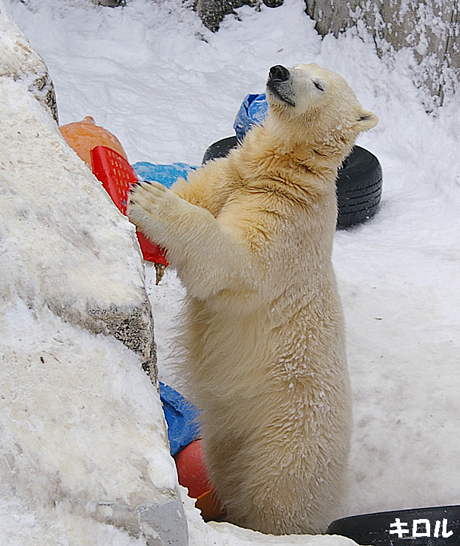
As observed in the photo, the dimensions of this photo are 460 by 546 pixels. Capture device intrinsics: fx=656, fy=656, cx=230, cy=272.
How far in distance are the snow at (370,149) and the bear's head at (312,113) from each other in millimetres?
998

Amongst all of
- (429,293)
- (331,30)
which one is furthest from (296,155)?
(331,30)

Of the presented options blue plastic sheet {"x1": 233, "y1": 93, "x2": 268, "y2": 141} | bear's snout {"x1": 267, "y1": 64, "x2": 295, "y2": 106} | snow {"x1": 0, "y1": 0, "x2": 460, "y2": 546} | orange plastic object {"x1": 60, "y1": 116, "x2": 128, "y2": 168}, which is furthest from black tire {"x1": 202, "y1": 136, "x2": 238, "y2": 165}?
bear's snout {"x1": 267, "y1": 64, "x2": 295, "y2": 106}

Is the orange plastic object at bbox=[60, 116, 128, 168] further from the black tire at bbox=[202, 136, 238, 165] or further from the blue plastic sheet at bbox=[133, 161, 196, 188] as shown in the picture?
the black tire at bbox=[202, 136, 238, 165]

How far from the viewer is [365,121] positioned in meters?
2.20

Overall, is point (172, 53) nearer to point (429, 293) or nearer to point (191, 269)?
point (429, 293)

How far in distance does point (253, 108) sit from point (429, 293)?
1610 millimetres

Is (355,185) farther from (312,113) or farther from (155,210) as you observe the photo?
(155,210)

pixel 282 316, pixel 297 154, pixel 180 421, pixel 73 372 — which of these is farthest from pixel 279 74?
pixel 180 421

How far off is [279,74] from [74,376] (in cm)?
134

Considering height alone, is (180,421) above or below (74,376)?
below

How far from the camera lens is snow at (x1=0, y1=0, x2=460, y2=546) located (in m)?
2.77

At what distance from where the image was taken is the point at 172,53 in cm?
683

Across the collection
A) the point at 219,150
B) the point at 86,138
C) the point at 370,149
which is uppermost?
the point at 86,138

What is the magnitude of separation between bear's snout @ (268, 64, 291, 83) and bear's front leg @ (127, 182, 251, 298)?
20.8 inches
